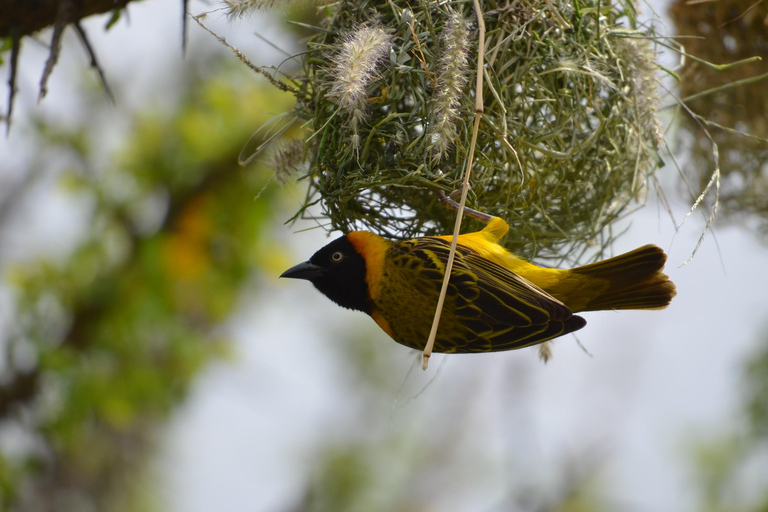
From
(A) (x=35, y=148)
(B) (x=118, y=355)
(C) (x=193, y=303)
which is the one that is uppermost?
(A) (x=35, y=148)

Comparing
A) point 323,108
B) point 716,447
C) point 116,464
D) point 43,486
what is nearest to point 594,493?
point 716,447

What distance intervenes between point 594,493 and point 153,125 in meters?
5.74

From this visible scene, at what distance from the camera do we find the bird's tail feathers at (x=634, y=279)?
1899 millimetres

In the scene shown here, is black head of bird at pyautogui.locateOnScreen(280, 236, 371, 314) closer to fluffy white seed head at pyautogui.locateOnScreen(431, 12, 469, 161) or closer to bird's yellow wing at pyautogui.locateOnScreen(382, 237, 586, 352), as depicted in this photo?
bird's yellow wing at pyautogui.locateOnScreen(382, 237, 586, 352)

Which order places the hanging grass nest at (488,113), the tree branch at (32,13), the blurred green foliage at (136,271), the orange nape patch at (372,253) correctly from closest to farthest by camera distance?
the hanging grass nest at (488,113) → the tree branch at (32,13) → the orange nape patch at (372,253) → the blurred green foliage at (136,271)

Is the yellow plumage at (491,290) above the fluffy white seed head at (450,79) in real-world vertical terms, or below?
below

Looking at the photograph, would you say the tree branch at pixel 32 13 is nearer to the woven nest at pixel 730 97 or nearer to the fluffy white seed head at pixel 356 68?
the fluffy white seed head at pixel 356 68

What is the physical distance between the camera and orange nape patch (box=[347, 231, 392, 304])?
2137 millimetres

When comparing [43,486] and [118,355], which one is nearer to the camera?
[118,355]

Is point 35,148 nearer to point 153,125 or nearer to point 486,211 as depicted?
point 153,125

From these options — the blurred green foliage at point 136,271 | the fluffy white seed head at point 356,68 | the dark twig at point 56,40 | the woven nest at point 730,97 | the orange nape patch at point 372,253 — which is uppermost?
the woven nest at point 730,97

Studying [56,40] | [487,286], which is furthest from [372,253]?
[56,40]

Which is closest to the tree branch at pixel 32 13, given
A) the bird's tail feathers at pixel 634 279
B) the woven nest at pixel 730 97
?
the bird's tail feathers at pixel 634 279

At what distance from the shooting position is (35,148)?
17.2 ft
